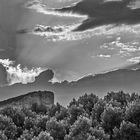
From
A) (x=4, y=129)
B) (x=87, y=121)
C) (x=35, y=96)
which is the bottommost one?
(x=35, y=96)

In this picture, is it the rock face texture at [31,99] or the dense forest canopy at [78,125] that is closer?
the dense forest canopy at [78,125]

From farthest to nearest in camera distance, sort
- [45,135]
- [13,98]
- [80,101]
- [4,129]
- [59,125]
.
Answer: [13,98] < [80,101] < [4,129] < [59,125] < [45,135]

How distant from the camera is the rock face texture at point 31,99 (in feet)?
109

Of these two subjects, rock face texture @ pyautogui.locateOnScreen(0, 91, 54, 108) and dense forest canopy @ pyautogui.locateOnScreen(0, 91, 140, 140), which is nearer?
dense forest canopy @ pyautogui.locateOnScreen(0, 91, 140, 140)

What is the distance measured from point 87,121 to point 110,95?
10.8 meters

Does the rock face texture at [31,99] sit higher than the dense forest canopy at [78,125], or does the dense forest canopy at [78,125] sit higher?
the dense forest canopy at [78,125]

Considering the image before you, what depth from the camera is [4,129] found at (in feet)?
70.3

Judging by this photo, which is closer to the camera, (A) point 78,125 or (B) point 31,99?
(A) point 78,125

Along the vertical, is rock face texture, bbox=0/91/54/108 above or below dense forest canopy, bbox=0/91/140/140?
below

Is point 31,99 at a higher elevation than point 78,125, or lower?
lower

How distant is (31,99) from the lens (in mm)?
34406

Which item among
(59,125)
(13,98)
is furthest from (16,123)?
(13,98)

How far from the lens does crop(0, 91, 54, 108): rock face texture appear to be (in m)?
33.1

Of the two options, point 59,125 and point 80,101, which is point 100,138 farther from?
point 80,101
